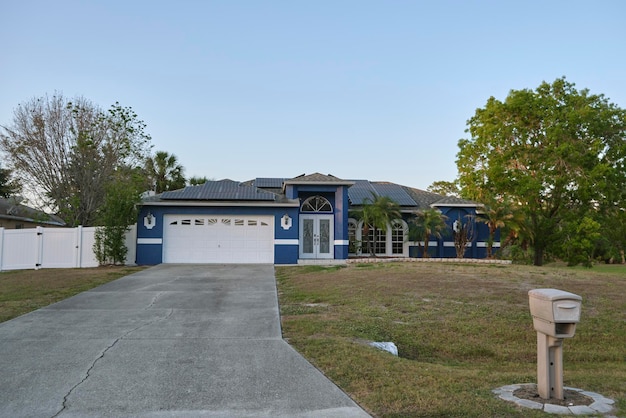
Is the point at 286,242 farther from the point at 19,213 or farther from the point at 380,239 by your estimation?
the point at 19,213

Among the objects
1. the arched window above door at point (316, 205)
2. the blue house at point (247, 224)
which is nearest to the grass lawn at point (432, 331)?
the blue house at point (247, 224)

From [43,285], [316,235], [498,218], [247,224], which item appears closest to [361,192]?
[316,235]

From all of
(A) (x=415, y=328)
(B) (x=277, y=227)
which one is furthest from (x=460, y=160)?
(A) (x=415, y=328)

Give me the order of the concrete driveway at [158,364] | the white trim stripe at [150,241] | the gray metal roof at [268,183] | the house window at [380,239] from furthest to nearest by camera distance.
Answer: the gray metal roof at [268,183], the house window at [380,239], the white trim stripe at [150,241], the concrete driveway at [158,364]

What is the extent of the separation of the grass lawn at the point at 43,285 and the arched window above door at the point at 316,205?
7821 millimetres

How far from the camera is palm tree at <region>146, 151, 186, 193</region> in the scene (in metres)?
33.7

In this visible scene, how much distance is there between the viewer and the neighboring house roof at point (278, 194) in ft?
73.3

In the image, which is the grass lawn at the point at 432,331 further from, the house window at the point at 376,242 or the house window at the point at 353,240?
the house window at the point at 376,242

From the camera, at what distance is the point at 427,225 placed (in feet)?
78.8

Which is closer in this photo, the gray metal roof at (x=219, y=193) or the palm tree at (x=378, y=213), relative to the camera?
the gray metal roof at (x=219, y=193)

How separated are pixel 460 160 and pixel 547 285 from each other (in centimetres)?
1871

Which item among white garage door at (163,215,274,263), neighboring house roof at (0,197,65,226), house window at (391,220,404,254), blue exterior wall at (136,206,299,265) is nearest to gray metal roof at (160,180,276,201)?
blue exterior wall at (136,206,299,265)

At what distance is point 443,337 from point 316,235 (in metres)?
15.1

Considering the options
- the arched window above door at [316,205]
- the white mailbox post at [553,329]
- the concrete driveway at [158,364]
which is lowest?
the concrete driveway at [158,364]
